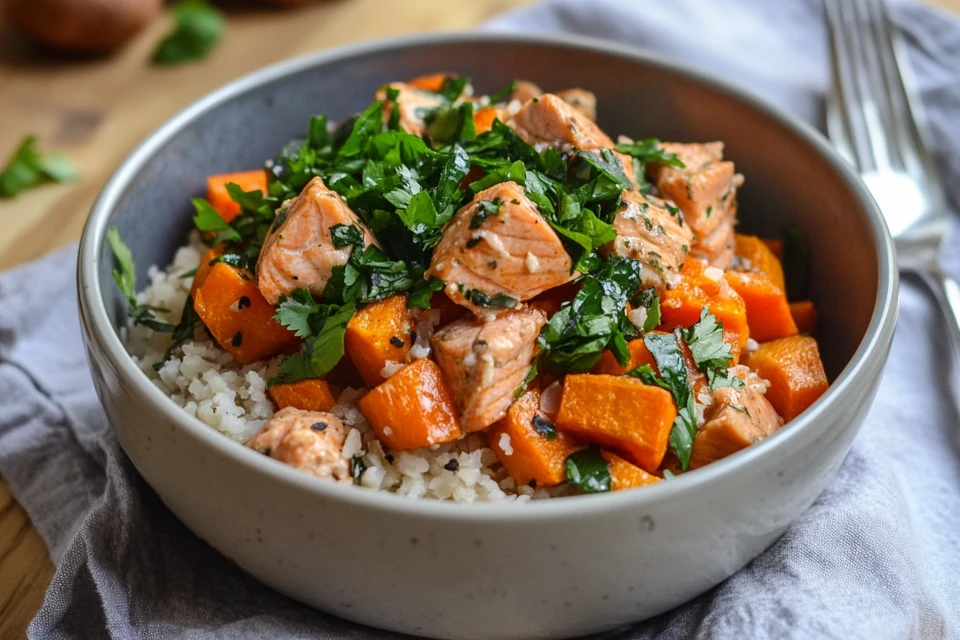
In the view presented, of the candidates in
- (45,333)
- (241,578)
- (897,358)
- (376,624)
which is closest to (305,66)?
(45,333)

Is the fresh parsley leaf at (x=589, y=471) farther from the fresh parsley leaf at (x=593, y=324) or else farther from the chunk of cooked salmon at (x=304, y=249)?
the chunk of cooked salmon at (x=304, y=249)

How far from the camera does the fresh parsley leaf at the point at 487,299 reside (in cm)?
223

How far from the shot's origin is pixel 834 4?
4.01 meters

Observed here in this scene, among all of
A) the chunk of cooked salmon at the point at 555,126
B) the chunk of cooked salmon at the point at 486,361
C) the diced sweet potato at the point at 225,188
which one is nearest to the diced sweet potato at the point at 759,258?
the chunk of cooked salmon at the point at 555,126

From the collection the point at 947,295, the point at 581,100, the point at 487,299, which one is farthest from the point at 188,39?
the point at 947,295

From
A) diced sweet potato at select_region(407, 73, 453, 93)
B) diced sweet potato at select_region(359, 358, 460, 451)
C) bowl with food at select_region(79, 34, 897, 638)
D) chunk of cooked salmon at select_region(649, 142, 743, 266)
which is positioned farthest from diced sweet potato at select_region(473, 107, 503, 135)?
diced sweet potato at select_region(359, 358, 460, 451)

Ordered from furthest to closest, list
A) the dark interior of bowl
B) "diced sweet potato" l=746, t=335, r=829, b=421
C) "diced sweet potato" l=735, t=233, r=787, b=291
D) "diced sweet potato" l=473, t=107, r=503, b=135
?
"diced sweet potato" l=473, t=107, r=503, b=135 < "diced sweet potato" l=735, t=233, r=787, b=291 < the dark interior of bowl < "diced sweet potato" l=746, t=335, r=829, b=421

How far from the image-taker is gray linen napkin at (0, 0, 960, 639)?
2178 millimetres

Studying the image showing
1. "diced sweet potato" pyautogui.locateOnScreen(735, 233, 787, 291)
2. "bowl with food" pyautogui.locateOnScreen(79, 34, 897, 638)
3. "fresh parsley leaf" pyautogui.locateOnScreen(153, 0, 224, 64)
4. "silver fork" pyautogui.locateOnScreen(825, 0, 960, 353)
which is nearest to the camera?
"bowl with food" pyautogui.locateOnScreen(79, 34, 897, 638)

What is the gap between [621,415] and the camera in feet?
7.14

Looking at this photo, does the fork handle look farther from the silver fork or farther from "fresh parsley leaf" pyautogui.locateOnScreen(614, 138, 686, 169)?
"fresh parsley leaf" pyautogui.locateOnScreen(614, 138, 686, 169)

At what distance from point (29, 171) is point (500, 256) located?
2.58 metres

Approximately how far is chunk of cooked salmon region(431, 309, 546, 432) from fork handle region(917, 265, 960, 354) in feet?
5.45

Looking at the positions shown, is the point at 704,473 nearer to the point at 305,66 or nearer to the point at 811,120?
the point at 305,66
